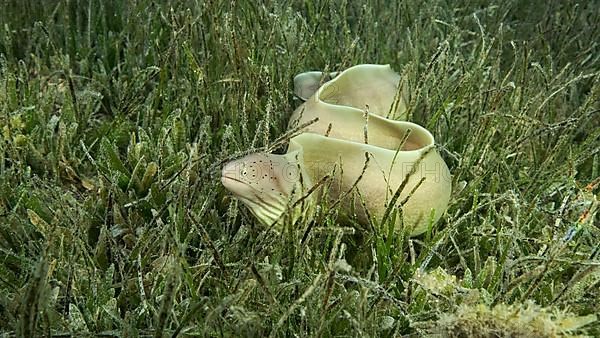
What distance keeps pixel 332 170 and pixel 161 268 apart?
1.23 feet

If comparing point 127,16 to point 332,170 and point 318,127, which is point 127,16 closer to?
point 318,127

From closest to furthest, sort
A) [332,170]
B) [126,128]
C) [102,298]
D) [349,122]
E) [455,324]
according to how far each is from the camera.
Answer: [455,324] < [102,298] < [332,170] < [349,122] < [126,128]

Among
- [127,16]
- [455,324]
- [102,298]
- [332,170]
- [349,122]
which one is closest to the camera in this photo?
[455,324]

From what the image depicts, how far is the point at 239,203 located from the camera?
1.42 m

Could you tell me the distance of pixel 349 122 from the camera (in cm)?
144

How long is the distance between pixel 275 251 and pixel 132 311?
11.0 inches

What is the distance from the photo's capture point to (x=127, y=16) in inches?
77.9

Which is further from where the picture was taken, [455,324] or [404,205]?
[404,205]

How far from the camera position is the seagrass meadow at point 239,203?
3.80 ft

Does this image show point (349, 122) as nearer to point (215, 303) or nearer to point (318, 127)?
point (318, 127)

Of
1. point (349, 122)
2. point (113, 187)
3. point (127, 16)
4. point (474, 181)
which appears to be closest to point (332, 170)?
point (349, 122)

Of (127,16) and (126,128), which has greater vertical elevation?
(127,16)

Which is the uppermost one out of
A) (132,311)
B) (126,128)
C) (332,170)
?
(332,170)

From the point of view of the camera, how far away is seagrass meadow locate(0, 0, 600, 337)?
3.80 feet
